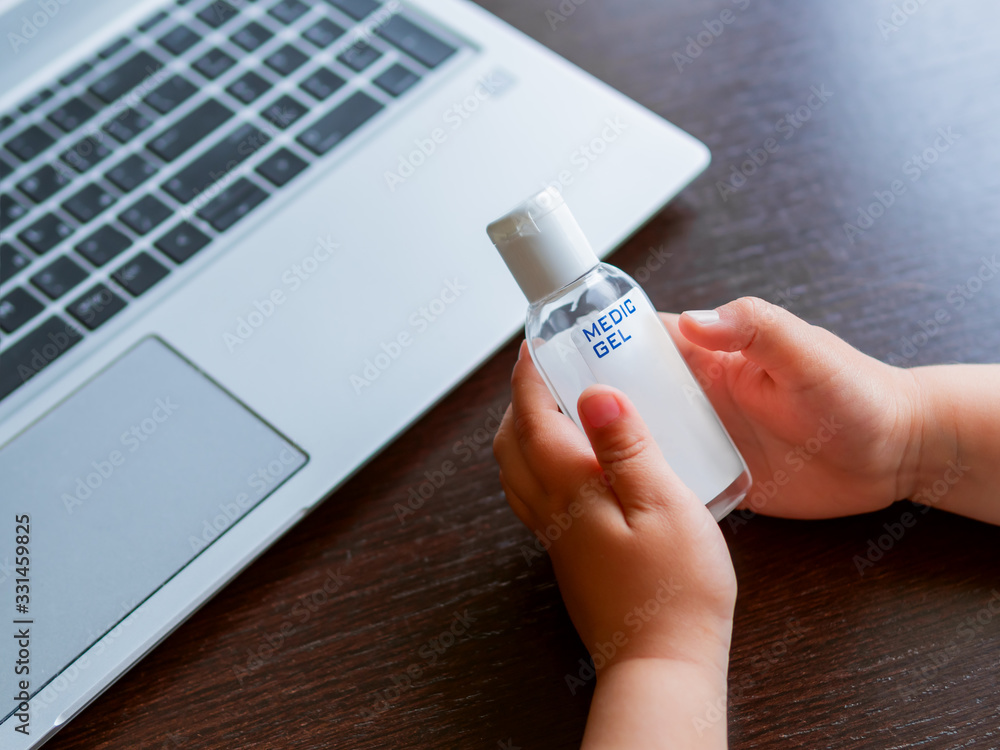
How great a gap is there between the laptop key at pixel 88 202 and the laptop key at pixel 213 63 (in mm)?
143

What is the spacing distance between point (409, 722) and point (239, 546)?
0.16 metres

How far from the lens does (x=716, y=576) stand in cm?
44

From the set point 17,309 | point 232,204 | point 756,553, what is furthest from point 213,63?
point 756,553

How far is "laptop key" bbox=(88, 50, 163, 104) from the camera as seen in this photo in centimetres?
70

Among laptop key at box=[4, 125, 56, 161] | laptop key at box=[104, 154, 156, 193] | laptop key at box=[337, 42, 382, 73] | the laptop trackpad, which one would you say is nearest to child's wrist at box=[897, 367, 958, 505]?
the laptop trackpad

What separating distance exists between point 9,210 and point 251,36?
0.26 metres

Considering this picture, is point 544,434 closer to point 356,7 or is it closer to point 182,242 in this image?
point 182,242

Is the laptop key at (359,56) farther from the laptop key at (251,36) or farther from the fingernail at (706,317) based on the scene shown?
the fingernail at (706,317)

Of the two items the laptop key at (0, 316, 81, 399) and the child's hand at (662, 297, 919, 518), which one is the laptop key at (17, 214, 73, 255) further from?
the child's hand at (662, 297, 919, 518)

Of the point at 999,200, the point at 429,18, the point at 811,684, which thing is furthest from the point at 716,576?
the point at 429,18

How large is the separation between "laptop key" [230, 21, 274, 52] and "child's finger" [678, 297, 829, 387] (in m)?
0.48

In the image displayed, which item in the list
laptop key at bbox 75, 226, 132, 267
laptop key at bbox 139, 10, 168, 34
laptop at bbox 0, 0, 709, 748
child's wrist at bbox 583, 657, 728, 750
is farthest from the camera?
laptop key at bbox 139, 10, 168, 34

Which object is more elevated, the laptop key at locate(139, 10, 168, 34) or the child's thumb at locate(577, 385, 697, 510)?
the laptop key at locate(139, 10, 168, 34)

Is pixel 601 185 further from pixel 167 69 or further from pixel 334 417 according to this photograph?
pixel 167 69
